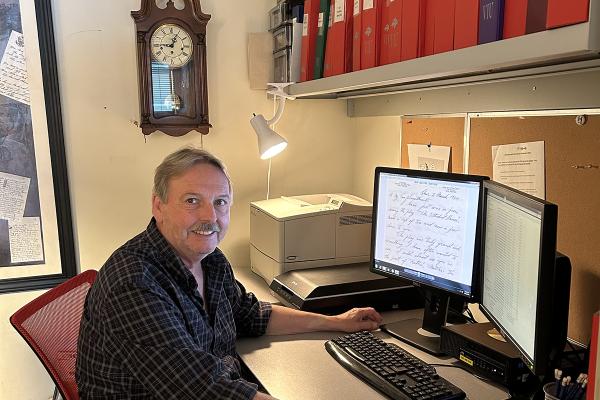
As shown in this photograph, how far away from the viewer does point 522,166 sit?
1.57 metres

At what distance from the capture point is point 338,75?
1.83 meters

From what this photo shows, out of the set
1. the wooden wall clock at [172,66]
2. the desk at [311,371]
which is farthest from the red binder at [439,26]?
the wooden wall clock at [172,66]

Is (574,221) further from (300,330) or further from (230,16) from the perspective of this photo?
(230,16)

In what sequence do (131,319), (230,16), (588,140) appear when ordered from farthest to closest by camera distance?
(230,16), (588,140), (131,319)

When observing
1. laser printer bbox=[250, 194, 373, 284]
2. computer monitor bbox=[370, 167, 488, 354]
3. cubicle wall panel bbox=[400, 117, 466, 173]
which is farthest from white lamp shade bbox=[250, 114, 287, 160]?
computer monitor bbox=[370, 167, 488, 354]

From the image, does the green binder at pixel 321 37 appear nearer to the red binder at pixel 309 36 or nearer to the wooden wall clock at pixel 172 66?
the red binder at pixel 309 36

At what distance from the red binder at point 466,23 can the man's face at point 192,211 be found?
0.70 metres

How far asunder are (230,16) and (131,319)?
1557 mm

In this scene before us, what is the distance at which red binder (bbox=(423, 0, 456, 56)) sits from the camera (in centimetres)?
129

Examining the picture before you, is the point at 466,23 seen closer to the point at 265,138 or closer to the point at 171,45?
the point at 265,138

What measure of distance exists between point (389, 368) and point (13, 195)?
66.8 inches

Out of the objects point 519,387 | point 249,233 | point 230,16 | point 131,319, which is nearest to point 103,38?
point 230,16

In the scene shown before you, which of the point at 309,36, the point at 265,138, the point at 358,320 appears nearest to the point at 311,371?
the point at 358,320

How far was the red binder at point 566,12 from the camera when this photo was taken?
86cm
